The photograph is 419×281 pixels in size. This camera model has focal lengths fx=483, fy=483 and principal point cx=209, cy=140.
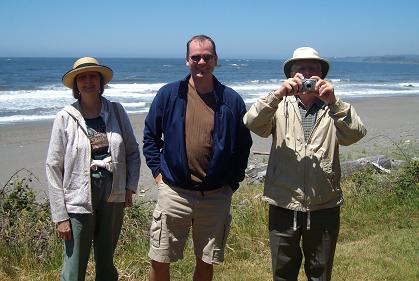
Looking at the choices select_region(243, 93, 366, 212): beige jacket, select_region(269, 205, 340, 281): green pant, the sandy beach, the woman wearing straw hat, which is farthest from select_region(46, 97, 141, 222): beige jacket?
the sandy beach

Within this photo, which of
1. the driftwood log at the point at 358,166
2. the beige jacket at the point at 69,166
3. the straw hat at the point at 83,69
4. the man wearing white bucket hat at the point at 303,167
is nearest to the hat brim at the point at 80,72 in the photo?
the straw hat at the point at 83,69

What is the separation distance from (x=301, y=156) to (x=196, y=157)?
2.29ft

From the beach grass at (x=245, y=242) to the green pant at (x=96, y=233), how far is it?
0.78m

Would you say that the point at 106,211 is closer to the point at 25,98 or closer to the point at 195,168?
the point at 195,168

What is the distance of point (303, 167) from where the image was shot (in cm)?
303

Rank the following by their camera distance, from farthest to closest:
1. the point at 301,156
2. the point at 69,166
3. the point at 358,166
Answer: the point at 358,166 → the point at 69,166 → the point at 301,156

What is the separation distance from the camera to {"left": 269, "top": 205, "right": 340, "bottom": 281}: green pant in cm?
310

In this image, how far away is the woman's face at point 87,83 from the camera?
10.8 ft

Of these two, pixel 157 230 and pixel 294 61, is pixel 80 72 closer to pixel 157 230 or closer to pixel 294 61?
pixel 157 230

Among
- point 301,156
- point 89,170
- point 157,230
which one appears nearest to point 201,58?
point 301,156

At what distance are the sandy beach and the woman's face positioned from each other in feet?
13.2

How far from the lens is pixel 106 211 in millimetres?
3318

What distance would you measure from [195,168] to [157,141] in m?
0.40

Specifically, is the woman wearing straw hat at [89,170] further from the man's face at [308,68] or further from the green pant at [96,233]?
the man's face at [308,68]
